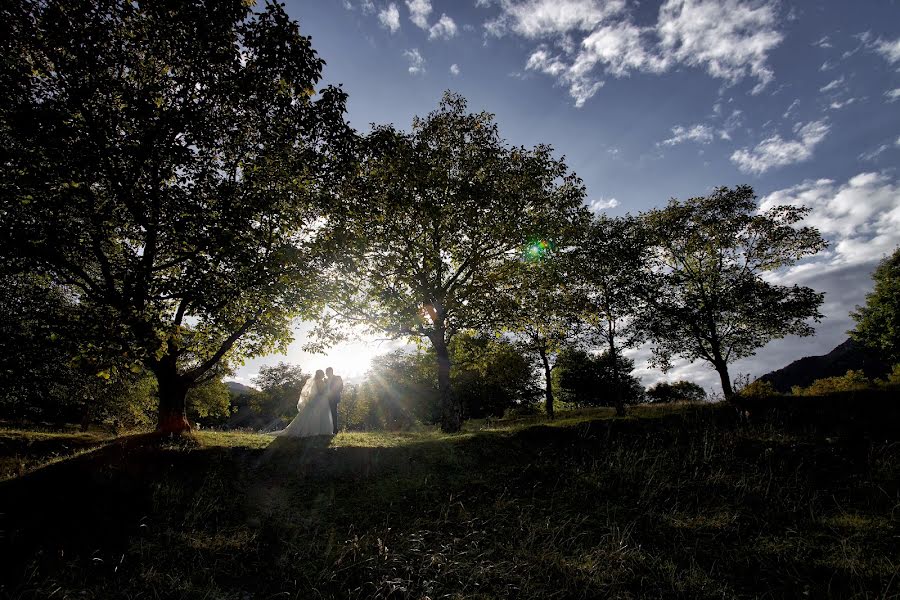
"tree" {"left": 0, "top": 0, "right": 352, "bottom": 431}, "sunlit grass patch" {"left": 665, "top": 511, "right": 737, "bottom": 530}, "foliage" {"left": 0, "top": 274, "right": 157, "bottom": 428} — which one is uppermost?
"tree" {"left": 0, "top": 0, "right": 352, "bottom": 431}

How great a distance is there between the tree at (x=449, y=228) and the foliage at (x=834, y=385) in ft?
36.9

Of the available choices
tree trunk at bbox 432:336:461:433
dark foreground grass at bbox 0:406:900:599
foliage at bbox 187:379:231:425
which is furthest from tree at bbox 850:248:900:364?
foliage at bbox 187:379:231:425

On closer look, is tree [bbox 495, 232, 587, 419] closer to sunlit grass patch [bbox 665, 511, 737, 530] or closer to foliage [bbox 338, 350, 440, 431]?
sunlit grass patch [bbox 665, 511, 737, 530]

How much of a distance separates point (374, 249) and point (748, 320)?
2683 centimetres

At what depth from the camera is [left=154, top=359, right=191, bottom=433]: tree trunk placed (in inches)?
539

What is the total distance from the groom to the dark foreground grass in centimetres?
477

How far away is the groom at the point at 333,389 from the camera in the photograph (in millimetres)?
15945

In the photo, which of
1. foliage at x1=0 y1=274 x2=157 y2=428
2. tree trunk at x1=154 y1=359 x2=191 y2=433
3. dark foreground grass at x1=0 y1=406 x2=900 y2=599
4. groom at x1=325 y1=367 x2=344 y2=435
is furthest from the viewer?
groom at x1=325 y1=367 x2=344 y2=435

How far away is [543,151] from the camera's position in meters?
19.3

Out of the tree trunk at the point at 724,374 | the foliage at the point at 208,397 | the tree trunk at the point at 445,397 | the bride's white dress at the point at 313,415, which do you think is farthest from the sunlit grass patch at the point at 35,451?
the tree trunk at the point at 724,374

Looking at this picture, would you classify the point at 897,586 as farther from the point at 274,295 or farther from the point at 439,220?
the point at 439,220

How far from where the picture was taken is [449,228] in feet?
61.9

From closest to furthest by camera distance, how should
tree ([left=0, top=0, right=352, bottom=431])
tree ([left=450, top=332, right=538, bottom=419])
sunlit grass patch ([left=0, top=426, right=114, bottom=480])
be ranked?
tree ([left=0, top=0, right=352, bottom=431]), sunlit grass patch ([left=0, top=426, right=114, bottom=480]), tree ([left=450, top=332, right=538, bottom=419])

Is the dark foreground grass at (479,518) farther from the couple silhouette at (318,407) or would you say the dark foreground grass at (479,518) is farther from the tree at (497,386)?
the tree at (497,386)
